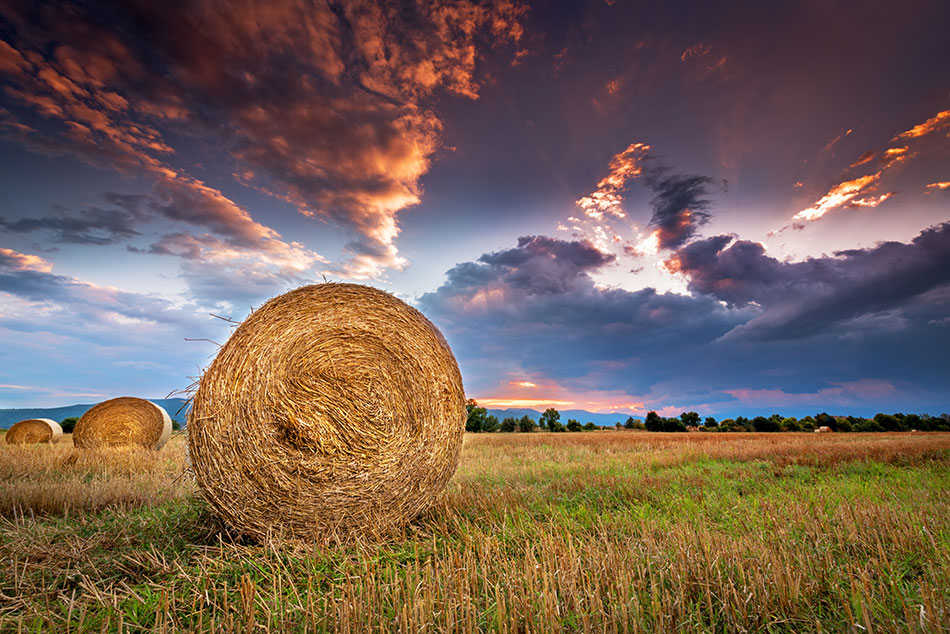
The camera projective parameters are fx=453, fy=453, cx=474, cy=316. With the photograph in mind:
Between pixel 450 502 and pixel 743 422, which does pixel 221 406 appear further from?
pixel 743 422

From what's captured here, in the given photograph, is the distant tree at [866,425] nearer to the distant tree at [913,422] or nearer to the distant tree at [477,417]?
the distant tree at [913,422]

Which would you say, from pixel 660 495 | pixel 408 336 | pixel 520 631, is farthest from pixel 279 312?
pixel 660 495

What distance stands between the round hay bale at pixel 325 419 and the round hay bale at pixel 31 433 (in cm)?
1984

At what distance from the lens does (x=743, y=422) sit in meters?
41.7

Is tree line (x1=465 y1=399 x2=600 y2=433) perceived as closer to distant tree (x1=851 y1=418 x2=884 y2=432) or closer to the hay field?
distant tree (x1=851 y1=418 x2=884 y2=432)

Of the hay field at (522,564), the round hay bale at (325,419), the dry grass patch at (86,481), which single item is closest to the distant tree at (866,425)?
the hay field at (522,564)

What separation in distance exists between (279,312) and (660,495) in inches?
227

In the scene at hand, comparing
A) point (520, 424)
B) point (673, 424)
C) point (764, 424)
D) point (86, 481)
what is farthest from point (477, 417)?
point (86, 481)

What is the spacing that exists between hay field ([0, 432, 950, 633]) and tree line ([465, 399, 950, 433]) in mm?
32955

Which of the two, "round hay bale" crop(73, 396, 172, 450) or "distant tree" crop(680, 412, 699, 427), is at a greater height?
"distant tree" crop(680, 412, 699, 427)

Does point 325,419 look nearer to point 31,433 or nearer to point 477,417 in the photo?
point 31,433

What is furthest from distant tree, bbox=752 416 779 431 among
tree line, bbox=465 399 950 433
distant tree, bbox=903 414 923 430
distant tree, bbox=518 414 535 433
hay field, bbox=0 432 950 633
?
hay field, bbox=0 432 950 633

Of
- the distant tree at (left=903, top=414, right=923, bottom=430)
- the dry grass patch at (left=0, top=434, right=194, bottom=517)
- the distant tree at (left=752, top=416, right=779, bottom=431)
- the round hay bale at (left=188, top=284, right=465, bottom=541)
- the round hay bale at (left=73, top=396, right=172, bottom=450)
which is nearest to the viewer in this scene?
the round hay bale at (left=188, top=284, right=465, bottom=541)

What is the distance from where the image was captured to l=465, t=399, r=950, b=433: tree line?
119ft
